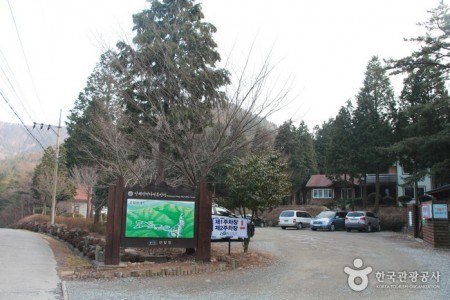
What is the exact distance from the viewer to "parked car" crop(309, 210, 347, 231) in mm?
31406

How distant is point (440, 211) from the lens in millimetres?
18266

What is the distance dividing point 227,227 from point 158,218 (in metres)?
2.60

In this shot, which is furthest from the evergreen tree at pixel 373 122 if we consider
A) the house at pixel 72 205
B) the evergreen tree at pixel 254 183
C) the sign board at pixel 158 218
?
the house at pixel 72 205

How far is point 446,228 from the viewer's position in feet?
59.5

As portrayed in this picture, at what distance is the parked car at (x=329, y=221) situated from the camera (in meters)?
31.4

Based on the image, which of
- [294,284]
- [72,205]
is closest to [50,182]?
[72,205]

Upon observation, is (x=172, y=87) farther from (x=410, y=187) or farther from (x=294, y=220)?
(x=410, y=187)

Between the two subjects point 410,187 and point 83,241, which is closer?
point 83,241

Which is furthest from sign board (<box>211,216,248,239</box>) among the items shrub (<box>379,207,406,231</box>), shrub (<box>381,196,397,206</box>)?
shrub (<box>381,196,397,206</box>)

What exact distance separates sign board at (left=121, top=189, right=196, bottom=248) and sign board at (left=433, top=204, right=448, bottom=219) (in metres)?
11.5

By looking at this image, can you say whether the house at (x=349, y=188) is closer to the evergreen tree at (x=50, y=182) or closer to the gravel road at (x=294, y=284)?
the evergreen tree at (x=50, y=182)

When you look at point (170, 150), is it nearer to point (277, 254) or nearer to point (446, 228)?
point (277, 254)

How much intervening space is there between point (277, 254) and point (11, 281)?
29.4 ft

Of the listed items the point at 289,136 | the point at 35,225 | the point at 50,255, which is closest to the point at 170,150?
the point at 50,255
